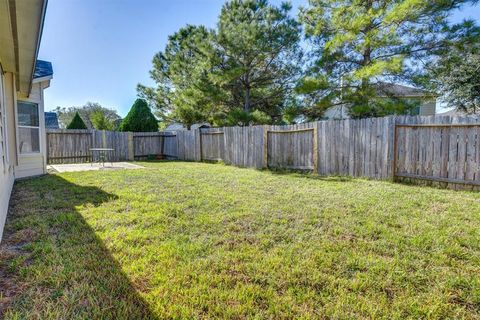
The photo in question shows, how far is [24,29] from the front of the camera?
10.00 feet

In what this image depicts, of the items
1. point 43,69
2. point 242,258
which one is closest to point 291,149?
point 242,258

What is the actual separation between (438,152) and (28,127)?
960 centimetres

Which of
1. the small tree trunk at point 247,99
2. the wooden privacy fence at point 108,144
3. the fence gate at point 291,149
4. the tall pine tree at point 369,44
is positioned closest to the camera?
the fence gate at point 291,149

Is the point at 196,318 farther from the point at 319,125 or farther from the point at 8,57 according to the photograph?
the point at 319,125

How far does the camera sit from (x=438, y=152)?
17.0ft

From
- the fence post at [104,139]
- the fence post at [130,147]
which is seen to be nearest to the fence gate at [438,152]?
the fence post at [130,147]

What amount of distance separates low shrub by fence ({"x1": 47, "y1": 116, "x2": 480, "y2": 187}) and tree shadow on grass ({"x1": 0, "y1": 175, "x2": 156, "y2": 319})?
589cm

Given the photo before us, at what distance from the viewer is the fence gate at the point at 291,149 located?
7.55 meters

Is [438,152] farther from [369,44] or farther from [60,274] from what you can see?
[60,274]

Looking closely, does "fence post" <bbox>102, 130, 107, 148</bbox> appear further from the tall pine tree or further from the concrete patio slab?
the tall pine tree

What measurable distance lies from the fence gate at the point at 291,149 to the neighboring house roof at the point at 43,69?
21.3 feet

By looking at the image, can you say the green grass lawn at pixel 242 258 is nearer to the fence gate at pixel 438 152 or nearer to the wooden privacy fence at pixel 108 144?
the fence gate at pixel 438 152

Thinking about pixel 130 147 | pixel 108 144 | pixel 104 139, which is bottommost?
pixel 130 147

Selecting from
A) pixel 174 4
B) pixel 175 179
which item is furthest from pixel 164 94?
pixel 175 179
